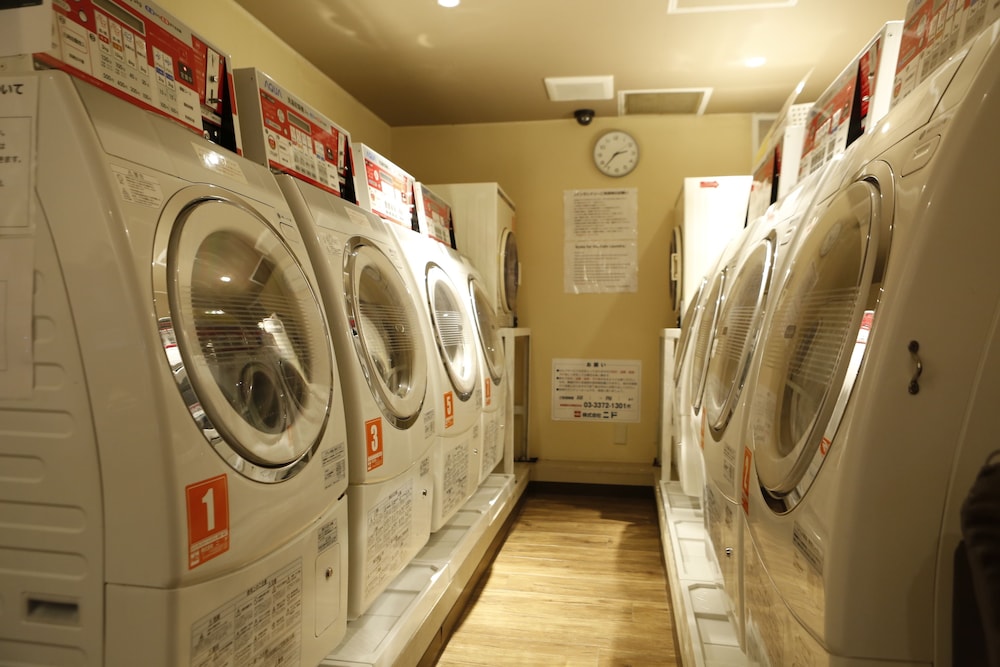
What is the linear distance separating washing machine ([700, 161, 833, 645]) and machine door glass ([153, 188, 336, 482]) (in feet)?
3.06

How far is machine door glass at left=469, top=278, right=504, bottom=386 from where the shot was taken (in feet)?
9.39

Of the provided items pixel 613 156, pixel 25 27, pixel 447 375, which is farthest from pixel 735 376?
pixel 613 156

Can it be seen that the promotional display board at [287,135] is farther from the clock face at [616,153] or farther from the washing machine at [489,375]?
the clock face at [616,153]

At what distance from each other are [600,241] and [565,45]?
144 cm

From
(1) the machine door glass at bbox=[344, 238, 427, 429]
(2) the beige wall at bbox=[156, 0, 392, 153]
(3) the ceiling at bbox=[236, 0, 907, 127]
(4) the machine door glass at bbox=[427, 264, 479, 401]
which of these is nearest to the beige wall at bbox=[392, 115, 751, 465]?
(3) the ceiling at bbox=[236, 0, 907, 127]

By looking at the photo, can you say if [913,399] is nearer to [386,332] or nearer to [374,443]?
[374,443]

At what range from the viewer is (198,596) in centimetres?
92

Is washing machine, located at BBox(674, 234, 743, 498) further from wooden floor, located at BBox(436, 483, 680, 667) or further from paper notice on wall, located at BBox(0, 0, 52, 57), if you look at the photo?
paper notice on wall, located at BBox(0, 0, 52, 57)

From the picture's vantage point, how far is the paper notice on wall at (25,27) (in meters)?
0.95

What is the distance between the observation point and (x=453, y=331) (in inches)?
96.3

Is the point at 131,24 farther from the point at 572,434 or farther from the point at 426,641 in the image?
the point at 572,434

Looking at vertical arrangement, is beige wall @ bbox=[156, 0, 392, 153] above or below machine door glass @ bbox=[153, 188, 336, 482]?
above

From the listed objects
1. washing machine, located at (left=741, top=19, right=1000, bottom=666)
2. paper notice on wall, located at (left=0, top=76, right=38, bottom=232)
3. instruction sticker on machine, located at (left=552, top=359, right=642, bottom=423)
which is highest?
paper notice on wall, located at (left=0, top=76, right=38, bottom=232)

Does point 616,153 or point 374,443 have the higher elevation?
point 616,153
